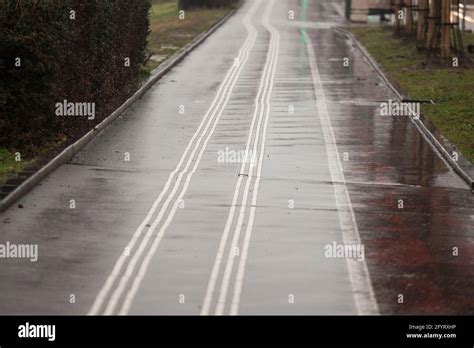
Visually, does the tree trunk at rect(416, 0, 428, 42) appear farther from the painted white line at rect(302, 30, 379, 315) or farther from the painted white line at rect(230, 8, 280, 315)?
the painted white line at rect(230, 8, 280, 315)

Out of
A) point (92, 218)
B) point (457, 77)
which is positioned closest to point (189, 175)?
point (92, 218)

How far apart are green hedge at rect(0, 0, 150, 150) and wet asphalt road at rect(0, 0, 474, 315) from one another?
1046 millimetres

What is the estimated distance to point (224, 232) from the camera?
18484mm

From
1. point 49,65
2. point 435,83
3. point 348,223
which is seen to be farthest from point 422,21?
point 348,223

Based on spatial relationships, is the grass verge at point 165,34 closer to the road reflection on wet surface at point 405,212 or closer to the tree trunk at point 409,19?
the road reflection on wet surface at point 405,212

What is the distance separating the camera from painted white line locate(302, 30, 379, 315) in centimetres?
1460

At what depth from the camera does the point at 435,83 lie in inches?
1532

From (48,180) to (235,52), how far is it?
30.4m

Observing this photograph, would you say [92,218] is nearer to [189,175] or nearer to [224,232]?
[224,232]

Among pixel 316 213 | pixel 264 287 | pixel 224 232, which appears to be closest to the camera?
pixel 264 287

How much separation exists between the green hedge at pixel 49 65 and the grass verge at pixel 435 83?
8.83 meters

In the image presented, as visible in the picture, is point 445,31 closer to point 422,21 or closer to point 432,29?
point 432,29

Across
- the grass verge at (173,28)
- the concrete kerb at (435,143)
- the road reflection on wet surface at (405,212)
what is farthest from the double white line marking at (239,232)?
the grass verge at (173,28)

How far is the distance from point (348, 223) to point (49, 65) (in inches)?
327
